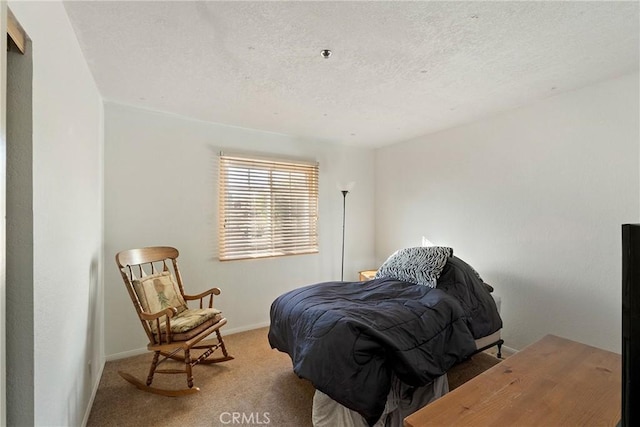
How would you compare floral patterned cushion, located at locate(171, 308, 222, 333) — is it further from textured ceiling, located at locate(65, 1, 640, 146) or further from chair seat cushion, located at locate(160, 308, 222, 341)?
textured ceiling, located at locate(65, 1, 640, 146)

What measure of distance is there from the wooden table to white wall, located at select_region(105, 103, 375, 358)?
8.84ft

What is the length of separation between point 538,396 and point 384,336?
2.40ft

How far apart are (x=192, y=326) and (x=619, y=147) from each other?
141 inches

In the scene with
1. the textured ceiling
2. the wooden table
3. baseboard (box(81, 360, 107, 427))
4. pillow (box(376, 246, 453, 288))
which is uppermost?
the textured ceiling

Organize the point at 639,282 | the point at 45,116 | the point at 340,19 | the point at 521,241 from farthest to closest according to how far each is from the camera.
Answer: the point at 521,241 → the point at 340,19 → the point at 45,116 → the point at 639,282

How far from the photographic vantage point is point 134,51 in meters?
1.82

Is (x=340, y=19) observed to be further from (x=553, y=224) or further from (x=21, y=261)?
(x=553, y=224)

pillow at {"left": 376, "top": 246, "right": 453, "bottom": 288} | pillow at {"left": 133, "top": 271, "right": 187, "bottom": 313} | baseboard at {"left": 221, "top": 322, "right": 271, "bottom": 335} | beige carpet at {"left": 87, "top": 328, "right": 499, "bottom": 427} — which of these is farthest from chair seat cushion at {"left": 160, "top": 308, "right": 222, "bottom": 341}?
pillow at {"left": 376, "top": 246, "right": 453, "bottom": 288}

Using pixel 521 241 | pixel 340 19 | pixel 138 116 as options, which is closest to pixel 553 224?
pixel 521 241

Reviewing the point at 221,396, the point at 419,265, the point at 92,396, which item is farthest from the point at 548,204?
the point at 92,396

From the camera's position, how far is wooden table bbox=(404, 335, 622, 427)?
3.14 feet

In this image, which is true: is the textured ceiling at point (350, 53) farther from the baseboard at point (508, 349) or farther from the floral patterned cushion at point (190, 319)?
the baseboard at point (508, 349)

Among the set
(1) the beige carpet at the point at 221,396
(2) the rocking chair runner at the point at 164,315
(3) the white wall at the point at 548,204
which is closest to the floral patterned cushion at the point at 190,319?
(2) the rocking chair runner at the point at 164,315

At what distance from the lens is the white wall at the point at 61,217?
113 cm
